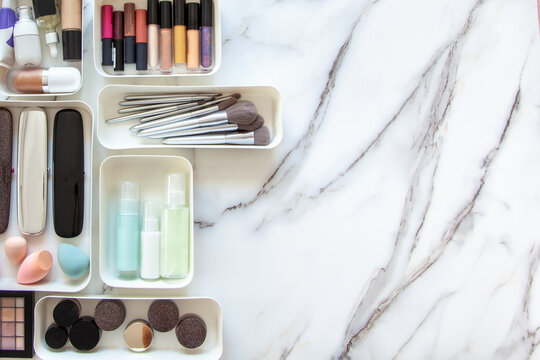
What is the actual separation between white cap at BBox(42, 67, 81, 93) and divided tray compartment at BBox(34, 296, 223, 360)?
14.7 inches

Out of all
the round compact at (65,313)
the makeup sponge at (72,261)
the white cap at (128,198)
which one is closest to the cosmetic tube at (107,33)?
the white cap at (128,198)

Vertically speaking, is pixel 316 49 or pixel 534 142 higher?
pixel 316 49

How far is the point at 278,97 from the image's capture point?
2.99ft

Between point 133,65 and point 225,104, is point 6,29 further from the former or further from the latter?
point 225,104

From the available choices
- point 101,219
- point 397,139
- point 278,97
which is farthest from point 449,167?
point 101,219

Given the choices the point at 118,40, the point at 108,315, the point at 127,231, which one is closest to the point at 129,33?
the point at 118,40

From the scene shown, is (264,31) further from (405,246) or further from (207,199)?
(405,246)

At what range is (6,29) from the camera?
0.90 m

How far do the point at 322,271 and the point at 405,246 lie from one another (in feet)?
0.55

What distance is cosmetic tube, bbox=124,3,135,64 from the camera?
911 millimetres

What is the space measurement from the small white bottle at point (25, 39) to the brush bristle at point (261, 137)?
42 centimetres

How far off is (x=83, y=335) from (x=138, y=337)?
3.8 inches

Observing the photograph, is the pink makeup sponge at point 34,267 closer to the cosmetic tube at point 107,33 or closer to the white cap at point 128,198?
the white cap at point 128,198

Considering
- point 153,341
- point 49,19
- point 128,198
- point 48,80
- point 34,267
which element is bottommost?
point 153,341
